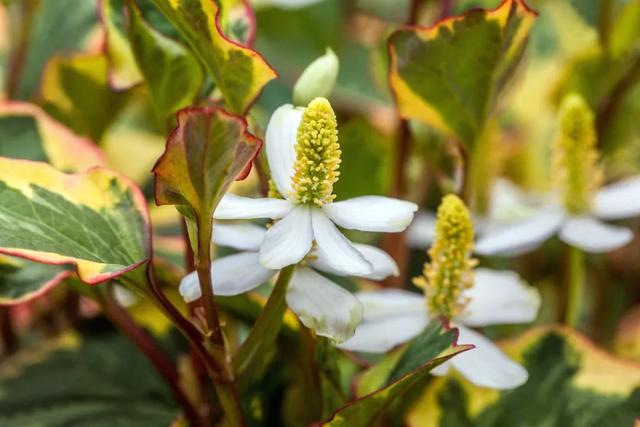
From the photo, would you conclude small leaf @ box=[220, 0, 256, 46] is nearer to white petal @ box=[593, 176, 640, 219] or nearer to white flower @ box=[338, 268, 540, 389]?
white flower @ box=[338, 268, 540, 389]

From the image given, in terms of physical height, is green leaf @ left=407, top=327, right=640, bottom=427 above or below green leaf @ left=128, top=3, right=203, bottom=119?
below

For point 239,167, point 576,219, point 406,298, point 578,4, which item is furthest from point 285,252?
point 578,4

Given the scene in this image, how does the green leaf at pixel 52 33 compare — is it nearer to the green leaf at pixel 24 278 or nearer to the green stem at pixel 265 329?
the green leaf at pixel 24 278

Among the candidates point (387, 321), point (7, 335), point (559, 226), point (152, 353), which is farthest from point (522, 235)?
point (7, 335)

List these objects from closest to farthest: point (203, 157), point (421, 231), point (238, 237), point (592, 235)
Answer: point (203, 157), point (238, 237), point (592, 235), point (421, 231)

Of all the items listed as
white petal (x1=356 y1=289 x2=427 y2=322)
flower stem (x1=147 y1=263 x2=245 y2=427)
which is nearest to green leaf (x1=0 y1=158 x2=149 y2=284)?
flower stem (x1=147 y1=263 x2=245 y2=427)

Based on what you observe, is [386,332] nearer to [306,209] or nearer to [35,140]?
[306,209]

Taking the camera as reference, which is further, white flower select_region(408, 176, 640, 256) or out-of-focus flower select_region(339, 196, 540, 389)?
white flower select_region(408, 176, 640, 256)
